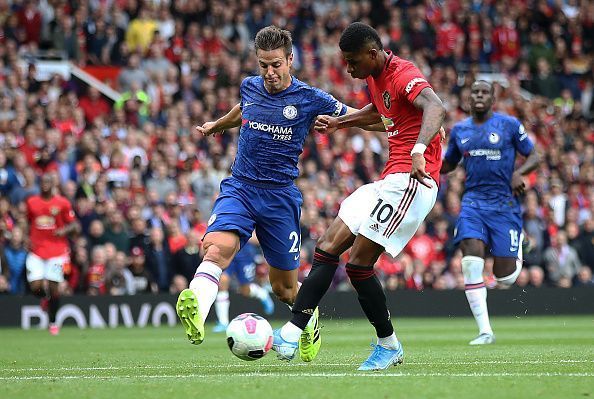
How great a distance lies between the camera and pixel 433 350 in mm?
12211

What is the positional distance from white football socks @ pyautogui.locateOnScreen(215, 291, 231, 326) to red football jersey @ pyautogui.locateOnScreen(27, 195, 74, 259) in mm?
2620

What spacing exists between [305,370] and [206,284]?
105 cm

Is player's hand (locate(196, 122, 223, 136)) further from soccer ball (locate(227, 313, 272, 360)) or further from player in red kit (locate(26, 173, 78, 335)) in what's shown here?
player in red kit (locate(26, 173, 78, 335))

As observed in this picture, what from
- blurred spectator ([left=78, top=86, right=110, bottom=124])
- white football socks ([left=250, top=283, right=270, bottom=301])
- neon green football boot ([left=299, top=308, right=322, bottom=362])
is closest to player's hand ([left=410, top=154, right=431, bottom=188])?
neon green football boot ([left=299, top=308, right=322, bottom=362])

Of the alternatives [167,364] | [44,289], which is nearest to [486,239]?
[167,364]

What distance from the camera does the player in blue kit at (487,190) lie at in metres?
13.8

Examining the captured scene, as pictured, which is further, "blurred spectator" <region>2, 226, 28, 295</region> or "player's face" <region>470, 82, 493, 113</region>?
"blurred spectator" <region>2, 226, 28, 295</region>

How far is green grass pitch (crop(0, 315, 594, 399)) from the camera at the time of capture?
765 centimetres

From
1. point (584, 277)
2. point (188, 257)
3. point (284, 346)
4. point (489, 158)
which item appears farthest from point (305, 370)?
point (584, 277)

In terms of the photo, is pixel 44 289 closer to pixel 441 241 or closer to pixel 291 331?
pixel 441 241

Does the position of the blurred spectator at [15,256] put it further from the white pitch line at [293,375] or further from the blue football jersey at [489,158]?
the white pitch line at [293,375]

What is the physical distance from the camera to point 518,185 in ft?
45.2

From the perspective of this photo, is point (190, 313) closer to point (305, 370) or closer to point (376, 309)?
point (305, 370)

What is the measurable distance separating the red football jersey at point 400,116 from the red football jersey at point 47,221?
9.50 metres
